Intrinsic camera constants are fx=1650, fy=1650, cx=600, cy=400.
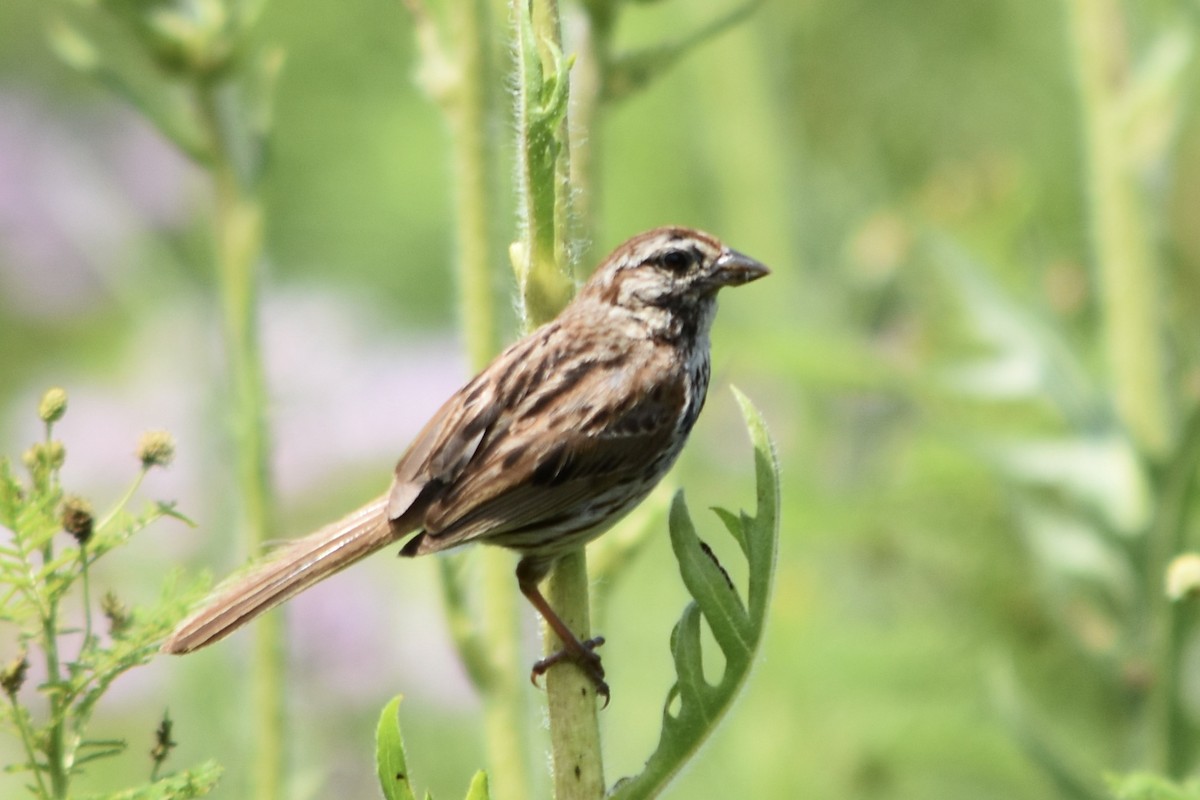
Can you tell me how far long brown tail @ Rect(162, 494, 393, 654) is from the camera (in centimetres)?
265

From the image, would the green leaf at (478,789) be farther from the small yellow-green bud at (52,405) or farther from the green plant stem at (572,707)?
the small yellow-green bud at (52,405)

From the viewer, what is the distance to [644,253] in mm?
3568

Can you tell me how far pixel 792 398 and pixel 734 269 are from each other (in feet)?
11.8

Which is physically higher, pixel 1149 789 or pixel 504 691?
pixel 504 691

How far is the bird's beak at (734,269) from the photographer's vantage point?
3529mm

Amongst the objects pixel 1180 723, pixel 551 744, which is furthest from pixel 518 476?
pixel 1180 723

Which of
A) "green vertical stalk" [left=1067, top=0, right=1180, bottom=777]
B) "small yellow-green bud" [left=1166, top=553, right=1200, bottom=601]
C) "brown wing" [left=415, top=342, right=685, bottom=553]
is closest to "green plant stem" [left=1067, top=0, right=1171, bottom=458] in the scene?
"green vertical stalk" [left=1067, top=0, right=1180, bottom=777]

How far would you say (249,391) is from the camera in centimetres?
364

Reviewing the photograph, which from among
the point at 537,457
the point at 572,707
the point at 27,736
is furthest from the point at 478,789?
the point at 537,457

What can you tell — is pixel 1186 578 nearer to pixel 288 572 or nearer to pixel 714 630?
pixel 714 630

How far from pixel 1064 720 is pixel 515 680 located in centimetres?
296

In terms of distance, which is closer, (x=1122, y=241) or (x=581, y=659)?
(x=581, y=659)

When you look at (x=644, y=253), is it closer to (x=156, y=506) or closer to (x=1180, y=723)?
(x=156, y=506)

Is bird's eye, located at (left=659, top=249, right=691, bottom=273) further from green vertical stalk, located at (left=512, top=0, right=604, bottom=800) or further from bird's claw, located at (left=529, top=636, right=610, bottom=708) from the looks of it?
bird's claw, located at (left=529, top=636, right=610, bottom=708)
